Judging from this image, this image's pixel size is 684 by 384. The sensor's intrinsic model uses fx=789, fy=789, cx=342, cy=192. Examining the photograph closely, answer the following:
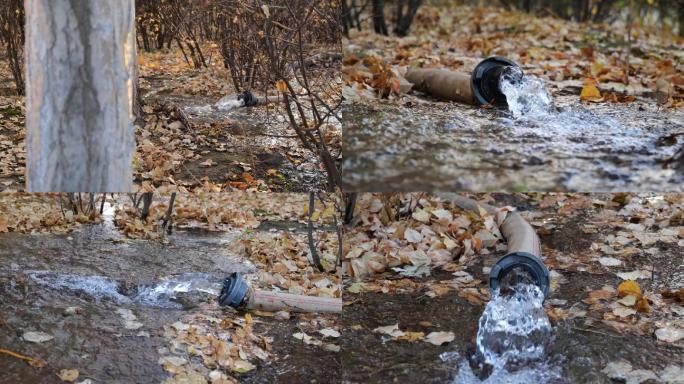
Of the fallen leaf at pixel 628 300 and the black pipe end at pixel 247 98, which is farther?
the fallen leaf at pixel 628 300

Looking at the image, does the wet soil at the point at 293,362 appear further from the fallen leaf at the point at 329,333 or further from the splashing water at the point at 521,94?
the splashing water at the point at 521,94

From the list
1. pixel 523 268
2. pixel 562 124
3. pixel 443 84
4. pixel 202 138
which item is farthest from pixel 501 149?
pixel 202 138

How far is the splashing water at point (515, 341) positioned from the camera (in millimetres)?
2822

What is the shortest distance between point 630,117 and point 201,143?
4.77 ft

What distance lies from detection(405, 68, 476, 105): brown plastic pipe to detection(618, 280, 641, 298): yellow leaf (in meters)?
1.00

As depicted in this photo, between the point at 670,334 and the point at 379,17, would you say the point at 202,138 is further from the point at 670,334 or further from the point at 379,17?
the point at 379,17

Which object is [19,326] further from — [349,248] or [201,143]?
[349,248]

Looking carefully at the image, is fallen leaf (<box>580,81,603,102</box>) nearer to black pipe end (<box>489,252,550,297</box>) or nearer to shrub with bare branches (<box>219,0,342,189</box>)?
black pipe end (<box>489,252,550,297</box>)

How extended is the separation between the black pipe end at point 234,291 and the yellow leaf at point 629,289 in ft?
4.70

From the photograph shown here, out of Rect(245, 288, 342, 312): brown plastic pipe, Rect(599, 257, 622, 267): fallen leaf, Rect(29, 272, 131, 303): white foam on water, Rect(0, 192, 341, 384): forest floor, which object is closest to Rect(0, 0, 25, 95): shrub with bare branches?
Rect(0, 192, 341, 384): forest floor

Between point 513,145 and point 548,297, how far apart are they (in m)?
0.91

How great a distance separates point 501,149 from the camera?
227cm

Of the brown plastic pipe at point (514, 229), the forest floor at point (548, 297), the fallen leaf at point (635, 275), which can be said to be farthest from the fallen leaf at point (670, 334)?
the brown plastic pipe at point (514, 229)

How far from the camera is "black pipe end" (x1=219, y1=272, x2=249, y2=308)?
2.93 meters
